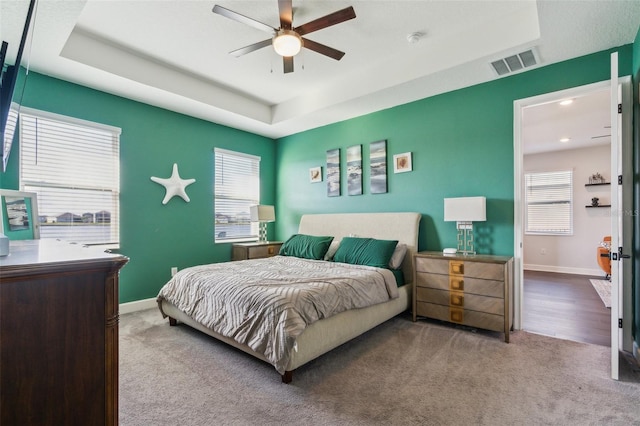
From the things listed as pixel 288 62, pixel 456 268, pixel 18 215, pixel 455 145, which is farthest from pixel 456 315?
pixel 18 215

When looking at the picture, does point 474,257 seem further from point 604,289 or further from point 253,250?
point 604,289

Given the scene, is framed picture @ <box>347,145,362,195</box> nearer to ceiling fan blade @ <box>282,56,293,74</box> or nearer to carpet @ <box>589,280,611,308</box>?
ceiling fan blade @ <box>282,56,293,74</box>

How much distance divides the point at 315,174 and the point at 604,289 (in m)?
5.03

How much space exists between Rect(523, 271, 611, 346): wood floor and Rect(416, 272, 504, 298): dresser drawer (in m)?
0.72

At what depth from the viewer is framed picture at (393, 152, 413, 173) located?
4.12 m

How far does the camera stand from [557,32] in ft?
8.38

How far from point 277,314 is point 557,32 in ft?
10.6

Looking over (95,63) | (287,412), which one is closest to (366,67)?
(95,63)

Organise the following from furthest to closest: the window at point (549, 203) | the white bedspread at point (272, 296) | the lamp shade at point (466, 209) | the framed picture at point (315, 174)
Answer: the window at point (549, 203)
the framed picture at point (315, 174)
the lamp shade at point (466, 209)
the white bedspread at point (272, 296)

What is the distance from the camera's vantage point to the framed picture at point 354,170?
4605 mm

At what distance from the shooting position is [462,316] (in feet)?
10.4

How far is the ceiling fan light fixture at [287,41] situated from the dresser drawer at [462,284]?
264 centimetres

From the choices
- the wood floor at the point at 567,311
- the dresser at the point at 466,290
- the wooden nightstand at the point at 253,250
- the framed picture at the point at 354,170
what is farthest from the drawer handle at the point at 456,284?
the wooden nightstand at the point at 253,250

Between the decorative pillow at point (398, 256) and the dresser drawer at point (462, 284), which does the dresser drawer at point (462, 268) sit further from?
the decorative pillow at point (398, 256)
